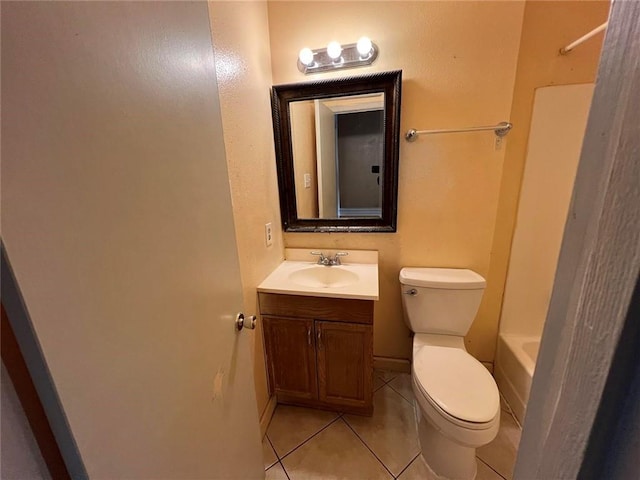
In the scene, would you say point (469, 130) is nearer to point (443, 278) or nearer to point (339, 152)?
point (339, 152)

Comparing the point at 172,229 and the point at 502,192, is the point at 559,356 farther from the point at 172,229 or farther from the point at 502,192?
the point at 502,192

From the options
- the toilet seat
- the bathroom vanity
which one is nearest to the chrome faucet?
the bathroom vanity

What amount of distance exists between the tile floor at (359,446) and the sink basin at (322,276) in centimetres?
77

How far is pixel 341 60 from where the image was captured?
56.5 inches

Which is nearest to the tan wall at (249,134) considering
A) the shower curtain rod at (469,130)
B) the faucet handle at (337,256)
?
the faucet handle at (337,256)

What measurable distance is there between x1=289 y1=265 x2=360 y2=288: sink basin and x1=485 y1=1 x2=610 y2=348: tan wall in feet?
3.54

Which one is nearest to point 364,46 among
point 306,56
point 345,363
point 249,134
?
point 306,56

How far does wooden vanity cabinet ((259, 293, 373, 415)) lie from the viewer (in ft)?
4.42

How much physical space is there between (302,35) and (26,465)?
6.17ft

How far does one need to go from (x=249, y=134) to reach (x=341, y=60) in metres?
0.69

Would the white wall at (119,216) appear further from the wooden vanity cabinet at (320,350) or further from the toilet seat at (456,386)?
the toilet seat at (456,386)

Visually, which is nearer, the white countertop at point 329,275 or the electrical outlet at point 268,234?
the white countertop at point 329,275

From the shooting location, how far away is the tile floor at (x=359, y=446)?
126 centimetres

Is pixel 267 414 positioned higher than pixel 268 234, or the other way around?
pixel 268 234
